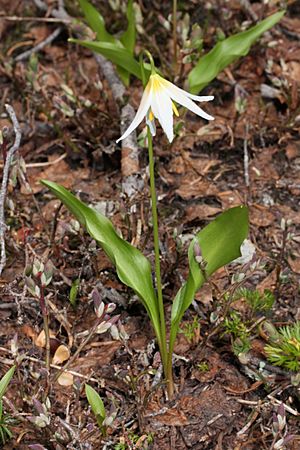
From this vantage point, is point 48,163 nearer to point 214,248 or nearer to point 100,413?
point 214,248

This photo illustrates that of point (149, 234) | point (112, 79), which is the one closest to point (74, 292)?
point (149, 234)

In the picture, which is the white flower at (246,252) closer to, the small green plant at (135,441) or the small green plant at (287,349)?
the small green plant at (287,349)

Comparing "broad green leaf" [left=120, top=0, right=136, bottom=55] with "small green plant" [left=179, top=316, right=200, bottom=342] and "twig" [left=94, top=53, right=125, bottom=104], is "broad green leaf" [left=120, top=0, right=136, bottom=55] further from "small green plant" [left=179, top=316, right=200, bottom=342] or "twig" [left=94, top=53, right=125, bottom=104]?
"small green plant" [left=179, top=316, right=200, bottom=342]

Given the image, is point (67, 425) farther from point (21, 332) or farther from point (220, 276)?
point (220, 276)

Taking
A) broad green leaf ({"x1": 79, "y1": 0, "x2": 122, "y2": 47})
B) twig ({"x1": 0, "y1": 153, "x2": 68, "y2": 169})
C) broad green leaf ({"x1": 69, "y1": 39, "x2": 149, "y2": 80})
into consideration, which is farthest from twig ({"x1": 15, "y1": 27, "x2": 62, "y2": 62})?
broad green leaf ({"x1": 69, "y1": 39, "x2": 149, "y2": 80})

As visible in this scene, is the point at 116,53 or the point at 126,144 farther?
the point at 126,144

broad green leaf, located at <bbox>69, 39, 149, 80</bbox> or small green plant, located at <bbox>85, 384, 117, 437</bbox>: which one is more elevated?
broad green leaf, located at <bbox>69, 39, 149, 80</bbox>
